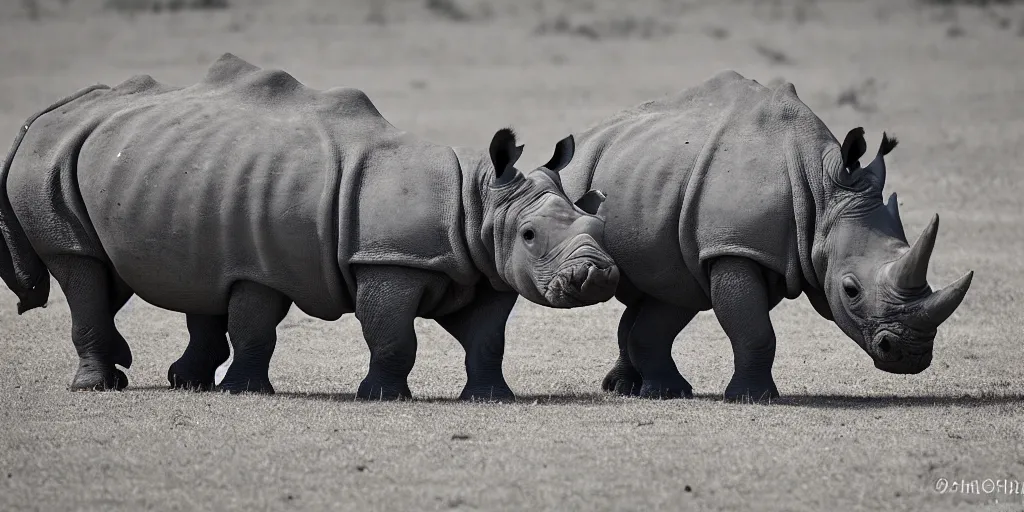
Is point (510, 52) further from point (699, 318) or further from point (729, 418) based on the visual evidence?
point (729, 418)

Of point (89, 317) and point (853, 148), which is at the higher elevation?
point (853, 148)

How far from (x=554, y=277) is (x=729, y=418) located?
4.51 feet

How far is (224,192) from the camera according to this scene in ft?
36.5

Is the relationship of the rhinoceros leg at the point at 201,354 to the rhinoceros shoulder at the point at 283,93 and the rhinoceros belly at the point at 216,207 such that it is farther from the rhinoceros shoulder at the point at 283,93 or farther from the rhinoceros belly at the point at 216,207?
the rhinoceros shoulder at the point at 283,93

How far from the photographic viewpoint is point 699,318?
1581 centimetres

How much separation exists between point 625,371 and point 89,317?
3.77 m

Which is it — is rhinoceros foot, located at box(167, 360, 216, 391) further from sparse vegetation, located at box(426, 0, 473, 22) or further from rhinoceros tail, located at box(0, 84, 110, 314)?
sparse vegetation, located at box(426, 0, 473, 22)

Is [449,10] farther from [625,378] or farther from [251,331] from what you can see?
[251,331]

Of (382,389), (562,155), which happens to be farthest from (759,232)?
(382,389)

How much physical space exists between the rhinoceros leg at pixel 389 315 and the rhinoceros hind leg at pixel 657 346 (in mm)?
1691

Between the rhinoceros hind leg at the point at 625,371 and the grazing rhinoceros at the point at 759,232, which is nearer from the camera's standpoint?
the grazing rhinoceros at the point at 759,232

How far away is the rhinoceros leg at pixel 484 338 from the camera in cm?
1117

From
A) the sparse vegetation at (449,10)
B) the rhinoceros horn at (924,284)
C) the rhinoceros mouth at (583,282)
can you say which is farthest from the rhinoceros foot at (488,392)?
the sparse vegetation at (449,10)

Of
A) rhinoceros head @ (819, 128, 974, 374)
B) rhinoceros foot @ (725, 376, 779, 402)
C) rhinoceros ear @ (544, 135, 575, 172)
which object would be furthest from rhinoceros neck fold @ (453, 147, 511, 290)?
rhinoceros head @ (819, 128, 974, 374)
